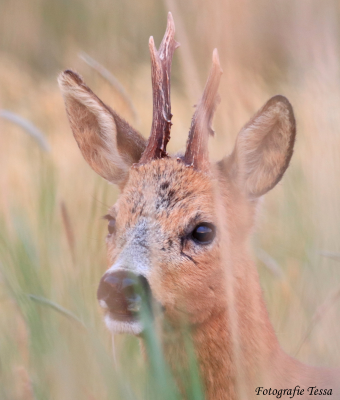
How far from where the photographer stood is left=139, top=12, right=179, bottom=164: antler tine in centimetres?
351

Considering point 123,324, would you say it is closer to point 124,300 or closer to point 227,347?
point 124,300

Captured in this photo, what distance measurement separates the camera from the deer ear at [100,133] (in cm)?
371

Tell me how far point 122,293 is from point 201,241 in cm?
72

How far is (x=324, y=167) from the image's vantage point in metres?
4.01

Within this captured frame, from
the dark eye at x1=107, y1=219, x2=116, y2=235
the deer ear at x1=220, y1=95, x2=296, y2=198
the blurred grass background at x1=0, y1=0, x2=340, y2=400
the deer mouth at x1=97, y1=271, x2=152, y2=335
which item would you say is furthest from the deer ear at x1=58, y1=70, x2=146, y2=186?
the deer mouth at x1=97, y1=271, x2=152, y2=335

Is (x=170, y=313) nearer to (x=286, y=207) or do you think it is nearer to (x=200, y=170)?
(x=200, y=170)

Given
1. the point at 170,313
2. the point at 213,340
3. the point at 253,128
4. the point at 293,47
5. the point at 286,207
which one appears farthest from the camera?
the point at 286,207

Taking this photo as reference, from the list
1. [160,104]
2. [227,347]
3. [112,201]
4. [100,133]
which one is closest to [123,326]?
[227,347]

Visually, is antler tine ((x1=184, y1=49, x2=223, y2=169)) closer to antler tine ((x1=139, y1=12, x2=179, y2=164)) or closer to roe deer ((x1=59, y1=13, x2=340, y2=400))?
roe deer ((x1=59, y1=13, x2=340, y2=400))

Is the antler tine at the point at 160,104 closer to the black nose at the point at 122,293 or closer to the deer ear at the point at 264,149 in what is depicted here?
the deer ear at the point at 264,149

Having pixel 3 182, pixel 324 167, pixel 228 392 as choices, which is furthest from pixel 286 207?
pixel 3 182

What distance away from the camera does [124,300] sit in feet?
8.77

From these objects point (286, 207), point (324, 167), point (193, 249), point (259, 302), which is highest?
point (324, 167)

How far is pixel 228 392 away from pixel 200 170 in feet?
4.01
